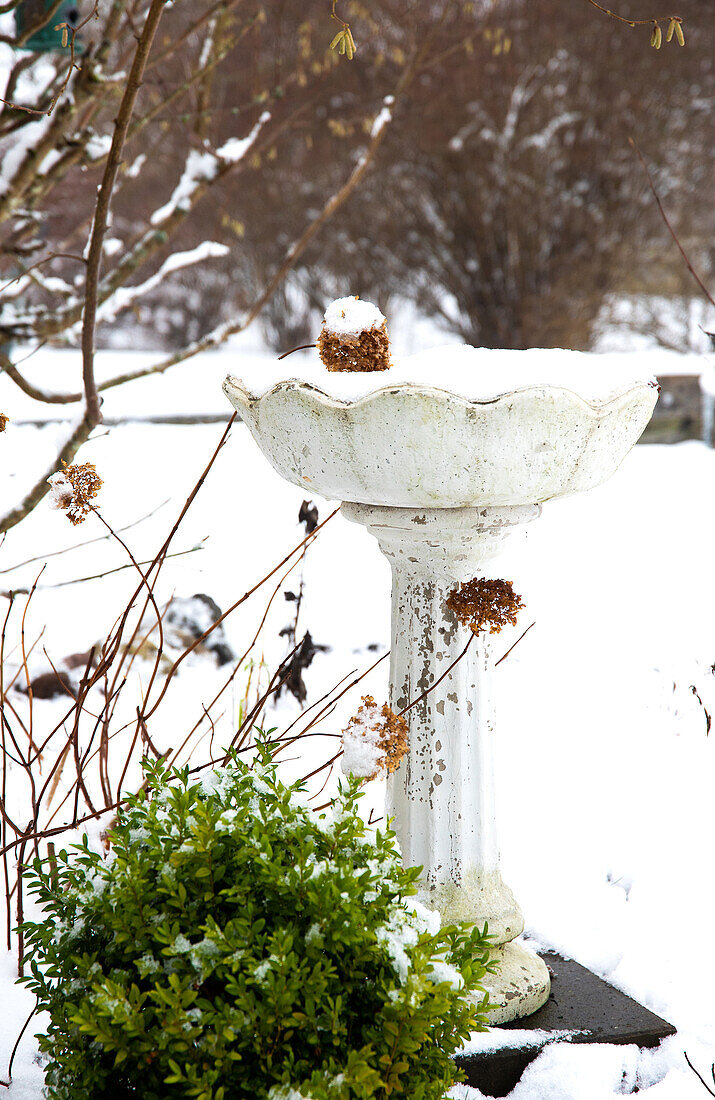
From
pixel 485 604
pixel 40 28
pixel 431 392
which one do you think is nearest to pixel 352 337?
pixel 431 392

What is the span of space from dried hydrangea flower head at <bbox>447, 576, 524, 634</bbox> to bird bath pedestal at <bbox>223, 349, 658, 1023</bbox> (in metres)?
0.09

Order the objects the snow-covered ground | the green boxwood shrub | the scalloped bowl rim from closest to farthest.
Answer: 1. the green boxwood shrub
2. the scalloped bowl rim
3. the snow-covered ground

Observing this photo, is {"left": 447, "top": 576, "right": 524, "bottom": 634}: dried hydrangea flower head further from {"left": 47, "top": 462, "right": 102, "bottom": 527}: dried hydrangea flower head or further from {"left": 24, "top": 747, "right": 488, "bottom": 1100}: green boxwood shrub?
{"left": 47, "top": 462, "right": 102, "bottom": 527}: dried hydrangea flower head

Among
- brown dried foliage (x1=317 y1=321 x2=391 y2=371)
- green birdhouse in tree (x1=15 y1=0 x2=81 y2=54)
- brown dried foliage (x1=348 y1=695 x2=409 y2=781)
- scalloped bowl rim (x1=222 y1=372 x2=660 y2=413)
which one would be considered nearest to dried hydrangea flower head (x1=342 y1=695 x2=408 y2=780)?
brown dried foliage (x1=348 y1=695 x2=409 y2=781)

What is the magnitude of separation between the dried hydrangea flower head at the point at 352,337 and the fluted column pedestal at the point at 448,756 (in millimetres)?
250

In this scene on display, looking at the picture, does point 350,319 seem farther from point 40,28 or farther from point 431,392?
point 40,28

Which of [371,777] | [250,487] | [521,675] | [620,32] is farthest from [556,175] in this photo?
[371,777]

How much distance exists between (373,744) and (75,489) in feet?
2.02

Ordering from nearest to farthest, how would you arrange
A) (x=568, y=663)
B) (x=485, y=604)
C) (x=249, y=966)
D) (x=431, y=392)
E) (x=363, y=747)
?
(x=249, y=966), (x=431, y=392), (x=363, y=747), (x=485, y=604), (x=568, y=663)

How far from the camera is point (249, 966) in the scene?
101cm

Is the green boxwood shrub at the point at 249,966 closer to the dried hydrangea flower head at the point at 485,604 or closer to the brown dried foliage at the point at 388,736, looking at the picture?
the brown dried foliage at the point at 388,736

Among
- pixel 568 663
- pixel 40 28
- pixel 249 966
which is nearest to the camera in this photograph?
pixel 249 966

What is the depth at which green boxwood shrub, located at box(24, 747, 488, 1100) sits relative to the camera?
0.99 metres

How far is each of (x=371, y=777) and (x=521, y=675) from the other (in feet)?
6.91
